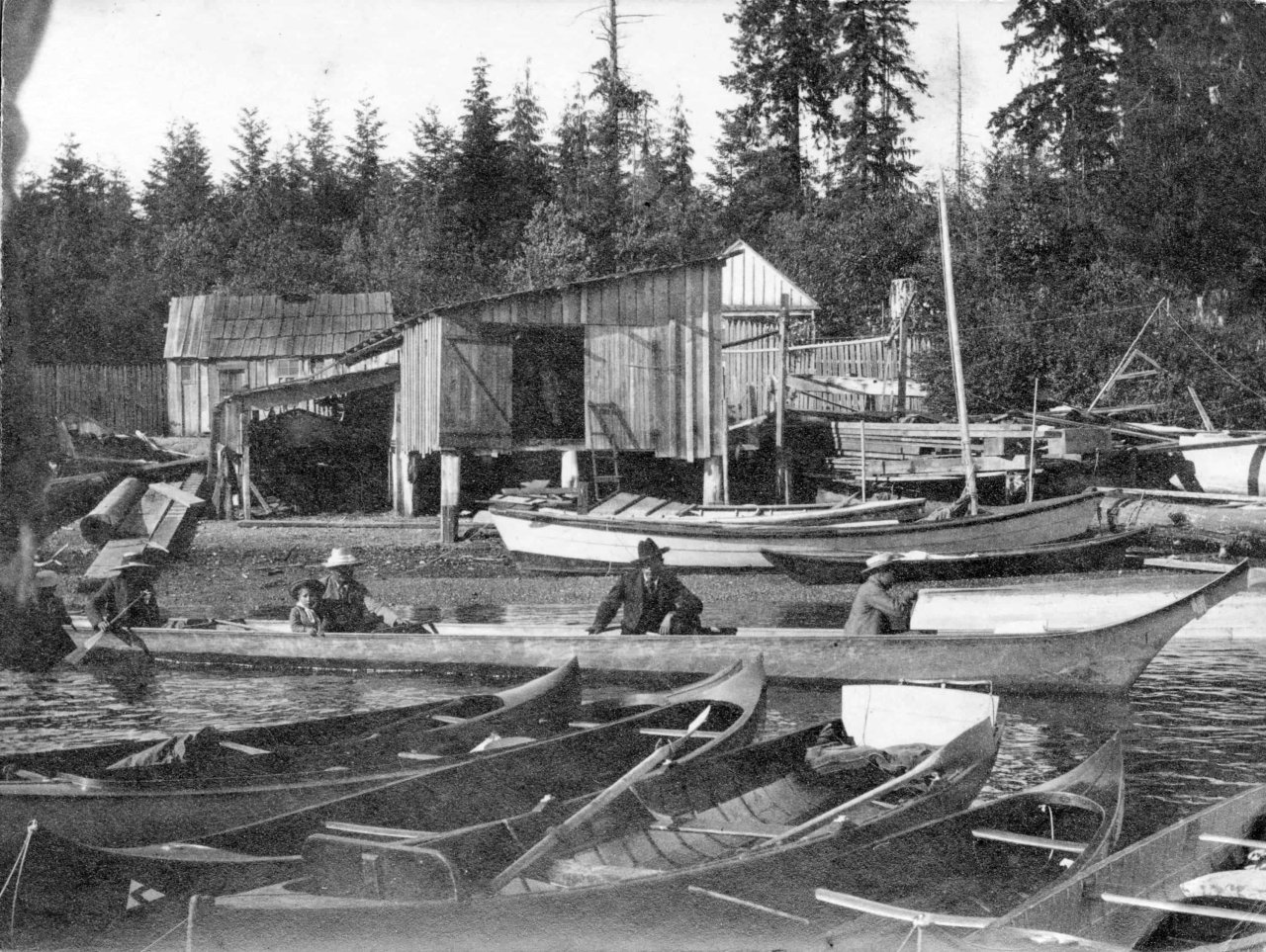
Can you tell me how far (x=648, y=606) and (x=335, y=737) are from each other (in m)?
5.13

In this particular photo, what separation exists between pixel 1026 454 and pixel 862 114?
406 inches

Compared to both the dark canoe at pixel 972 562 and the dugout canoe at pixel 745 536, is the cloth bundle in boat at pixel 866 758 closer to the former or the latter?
the dark canoe at pixel 972 562

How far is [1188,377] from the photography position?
88.7 feet

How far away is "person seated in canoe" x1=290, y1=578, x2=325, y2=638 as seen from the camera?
14711 mm

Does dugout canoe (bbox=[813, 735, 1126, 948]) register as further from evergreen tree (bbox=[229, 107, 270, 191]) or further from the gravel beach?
evergreen tree (bbox=[229, 107, 270, 191])

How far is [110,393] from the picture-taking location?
33.9 metres

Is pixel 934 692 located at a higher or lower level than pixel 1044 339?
lower

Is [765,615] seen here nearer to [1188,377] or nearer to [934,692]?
[934,692]

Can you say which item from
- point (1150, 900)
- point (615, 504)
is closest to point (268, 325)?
point (615, 504)

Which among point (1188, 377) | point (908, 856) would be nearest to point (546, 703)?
point (908, 856)

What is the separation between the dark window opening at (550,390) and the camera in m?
28.5

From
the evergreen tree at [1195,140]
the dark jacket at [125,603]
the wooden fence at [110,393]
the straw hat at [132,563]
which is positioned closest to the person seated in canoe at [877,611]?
the dark jacket at [125,603]

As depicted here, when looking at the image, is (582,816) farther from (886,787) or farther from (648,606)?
(648,606)

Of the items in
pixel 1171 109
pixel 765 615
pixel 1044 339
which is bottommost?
pixel 765 615
